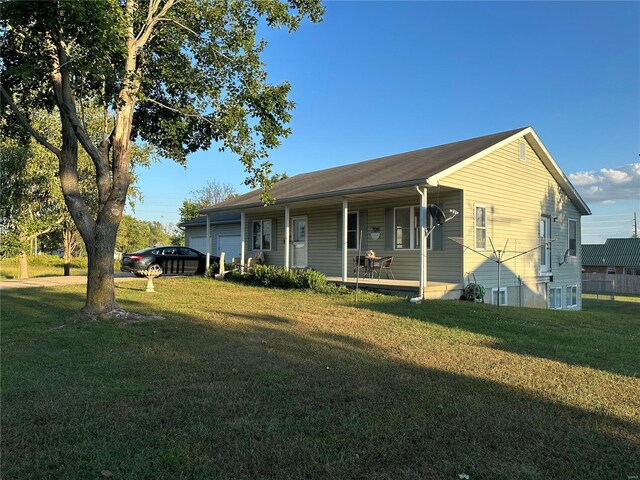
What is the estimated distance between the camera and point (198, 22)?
9750 mm

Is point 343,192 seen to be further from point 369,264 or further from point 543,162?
point 543,162

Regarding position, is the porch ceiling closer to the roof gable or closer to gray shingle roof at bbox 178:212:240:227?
the roof gable

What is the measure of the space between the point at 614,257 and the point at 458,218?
42520 millimetres

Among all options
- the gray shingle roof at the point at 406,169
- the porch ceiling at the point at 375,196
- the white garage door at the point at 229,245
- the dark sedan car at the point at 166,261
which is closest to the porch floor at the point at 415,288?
the porch ceiling at the point at 375,196

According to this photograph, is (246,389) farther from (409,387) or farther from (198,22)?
(198,22)

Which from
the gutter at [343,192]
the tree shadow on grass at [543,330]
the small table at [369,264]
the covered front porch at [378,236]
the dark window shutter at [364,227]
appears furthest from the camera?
the dark window shutter at [364,227]

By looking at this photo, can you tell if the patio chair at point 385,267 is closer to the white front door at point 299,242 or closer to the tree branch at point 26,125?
the white front door at point 299,242

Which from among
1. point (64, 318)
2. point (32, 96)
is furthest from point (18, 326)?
point (32, 96)

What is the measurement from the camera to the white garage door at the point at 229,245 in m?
24.0

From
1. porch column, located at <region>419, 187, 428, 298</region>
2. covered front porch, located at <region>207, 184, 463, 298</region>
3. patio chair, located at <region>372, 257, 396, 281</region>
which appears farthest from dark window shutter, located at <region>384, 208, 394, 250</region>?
porch column, located at <region>419, 187, 428, 298</region>

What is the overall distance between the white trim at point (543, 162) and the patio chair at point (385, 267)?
11.8 ft

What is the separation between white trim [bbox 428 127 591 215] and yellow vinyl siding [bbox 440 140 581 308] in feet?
0.56

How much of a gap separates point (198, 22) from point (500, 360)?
8.78 meters

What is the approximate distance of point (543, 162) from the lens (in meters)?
15.9
